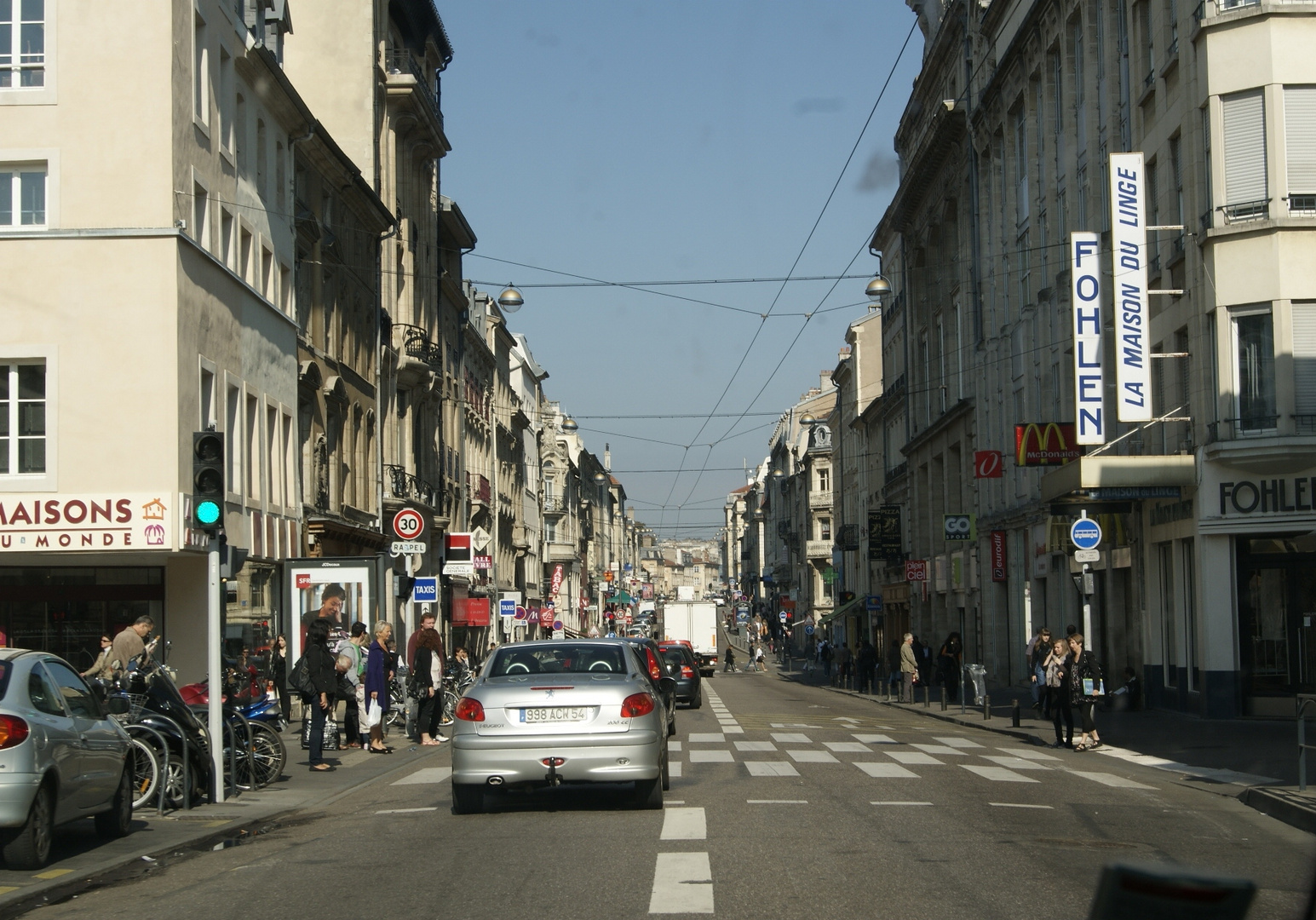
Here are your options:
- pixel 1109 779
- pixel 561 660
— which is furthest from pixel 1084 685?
pixel 561 660

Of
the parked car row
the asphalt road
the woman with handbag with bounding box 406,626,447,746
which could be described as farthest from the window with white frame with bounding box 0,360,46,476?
the parked car row

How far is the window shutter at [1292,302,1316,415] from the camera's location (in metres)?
25.1

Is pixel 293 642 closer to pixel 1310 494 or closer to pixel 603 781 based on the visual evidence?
pixel 603 781

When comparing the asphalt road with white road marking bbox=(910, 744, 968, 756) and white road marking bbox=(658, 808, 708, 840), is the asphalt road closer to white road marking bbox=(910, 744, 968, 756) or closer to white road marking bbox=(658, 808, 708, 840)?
white road marking bbox=(658, 808, 708, 840)

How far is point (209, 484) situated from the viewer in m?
14.3

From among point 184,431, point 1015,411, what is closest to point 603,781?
point 184,431

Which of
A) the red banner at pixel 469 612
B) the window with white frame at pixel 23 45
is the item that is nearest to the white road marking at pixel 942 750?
the window with white frame at pixel 23 45

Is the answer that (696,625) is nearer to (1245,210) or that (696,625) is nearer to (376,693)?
(1245,210)

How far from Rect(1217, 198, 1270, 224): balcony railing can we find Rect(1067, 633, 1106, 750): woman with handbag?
8.09 m

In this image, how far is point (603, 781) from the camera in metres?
12.5

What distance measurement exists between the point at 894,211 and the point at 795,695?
2490 centimetres

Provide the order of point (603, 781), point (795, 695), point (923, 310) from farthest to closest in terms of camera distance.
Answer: point (923, 310)
point (795, 695)
point (603, 781)

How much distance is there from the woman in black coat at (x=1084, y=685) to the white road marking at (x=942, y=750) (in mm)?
1823

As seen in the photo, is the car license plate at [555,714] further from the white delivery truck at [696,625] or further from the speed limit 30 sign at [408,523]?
the white delivery truck at [696,625]
